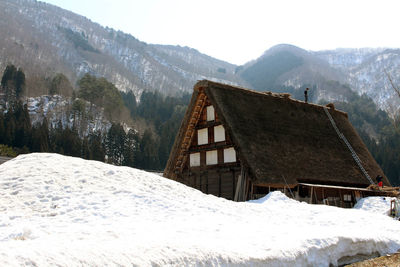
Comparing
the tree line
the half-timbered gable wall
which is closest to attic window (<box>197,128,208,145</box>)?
the half-timbered gable wall

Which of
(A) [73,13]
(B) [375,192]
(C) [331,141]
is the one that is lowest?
(B) [375,192]

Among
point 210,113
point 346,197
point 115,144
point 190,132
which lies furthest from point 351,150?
point 115,144

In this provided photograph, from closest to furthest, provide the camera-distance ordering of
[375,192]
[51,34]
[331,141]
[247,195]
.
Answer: [247,195], [375,192], [331,141], [51,34]

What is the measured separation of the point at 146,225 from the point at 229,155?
13.1 m

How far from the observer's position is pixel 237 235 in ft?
24.0

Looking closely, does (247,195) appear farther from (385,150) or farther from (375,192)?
(385,150)

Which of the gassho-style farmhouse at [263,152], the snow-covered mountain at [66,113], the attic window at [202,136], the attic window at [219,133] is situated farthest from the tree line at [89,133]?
the attic window at [219,133]

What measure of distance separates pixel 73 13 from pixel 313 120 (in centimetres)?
18495

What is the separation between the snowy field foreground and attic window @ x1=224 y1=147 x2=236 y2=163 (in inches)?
285

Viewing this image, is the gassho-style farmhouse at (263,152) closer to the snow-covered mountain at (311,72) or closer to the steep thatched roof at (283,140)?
the steep thatched roof at (283,140)

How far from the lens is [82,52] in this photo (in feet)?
470

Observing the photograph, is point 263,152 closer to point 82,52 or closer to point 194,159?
point 194,159

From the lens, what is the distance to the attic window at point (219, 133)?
69.0 ft

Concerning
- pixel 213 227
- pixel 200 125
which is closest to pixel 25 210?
pixel 213 227
